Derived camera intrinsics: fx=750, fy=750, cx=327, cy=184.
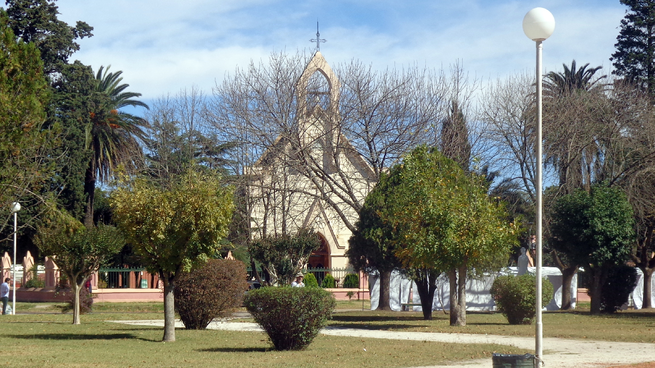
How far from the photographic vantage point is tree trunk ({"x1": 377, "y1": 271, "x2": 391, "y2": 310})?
1235 inches

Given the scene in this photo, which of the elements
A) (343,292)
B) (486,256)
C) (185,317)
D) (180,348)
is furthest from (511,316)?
(343,292)

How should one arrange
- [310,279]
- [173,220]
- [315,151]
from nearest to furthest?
[173,220], [315,151], [310,279]

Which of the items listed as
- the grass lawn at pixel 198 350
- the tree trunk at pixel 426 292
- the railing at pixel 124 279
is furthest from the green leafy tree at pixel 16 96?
the railing at pixel 124 279

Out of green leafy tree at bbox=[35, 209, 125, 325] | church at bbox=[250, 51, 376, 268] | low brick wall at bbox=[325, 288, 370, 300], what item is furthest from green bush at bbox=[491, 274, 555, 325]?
low brick wall at bbox=[325, 288, 370, 300]

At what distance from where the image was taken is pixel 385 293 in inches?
1248

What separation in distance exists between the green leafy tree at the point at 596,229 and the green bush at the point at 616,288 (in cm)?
67

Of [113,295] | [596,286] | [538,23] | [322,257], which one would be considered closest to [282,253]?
[113,295]

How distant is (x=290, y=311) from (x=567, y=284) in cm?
2333

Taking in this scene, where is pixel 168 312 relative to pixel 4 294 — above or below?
above

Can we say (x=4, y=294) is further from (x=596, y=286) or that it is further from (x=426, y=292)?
(x=596, y=286)

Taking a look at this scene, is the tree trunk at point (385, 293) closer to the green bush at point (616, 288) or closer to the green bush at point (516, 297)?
the green bush at point (516, 297)

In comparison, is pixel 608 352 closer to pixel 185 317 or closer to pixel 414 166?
pixel 414 166

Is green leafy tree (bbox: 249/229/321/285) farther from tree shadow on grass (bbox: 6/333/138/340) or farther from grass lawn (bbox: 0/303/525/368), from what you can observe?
tree shadow on grass (bbox: 6/333/138/340)

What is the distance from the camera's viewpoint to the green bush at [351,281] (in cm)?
4525
